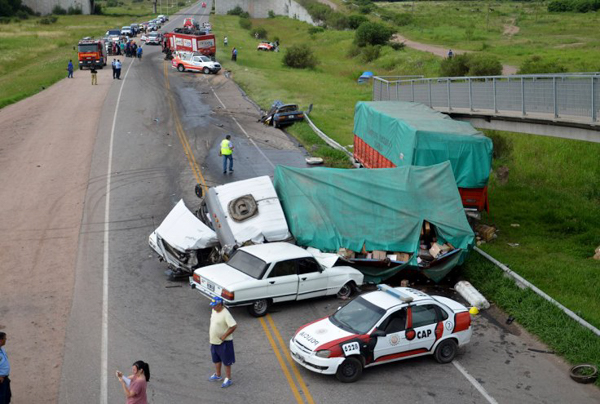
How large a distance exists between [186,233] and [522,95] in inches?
471

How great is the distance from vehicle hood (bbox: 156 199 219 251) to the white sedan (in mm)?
1389

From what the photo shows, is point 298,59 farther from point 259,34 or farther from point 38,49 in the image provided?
point 259,34

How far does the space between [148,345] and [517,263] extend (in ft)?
33.8

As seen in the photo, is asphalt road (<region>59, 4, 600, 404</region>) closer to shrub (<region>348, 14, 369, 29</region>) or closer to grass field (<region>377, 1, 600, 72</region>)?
grass field (<region>377, 1, 600, 72</region>)

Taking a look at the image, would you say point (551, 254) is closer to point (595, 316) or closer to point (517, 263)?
point (517, 263)

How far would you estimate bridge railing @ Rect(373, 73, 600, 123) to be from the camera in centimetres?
1912

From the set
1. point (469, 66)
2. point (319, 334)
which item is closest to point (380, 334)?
point (319, 334)

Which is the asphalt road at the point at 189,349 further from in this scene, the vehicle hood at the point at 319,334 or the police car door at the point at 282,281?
the vehicle hood at the point at 319,334

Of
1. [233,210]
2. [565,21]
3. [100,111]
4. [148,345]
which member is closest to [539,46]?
[565,21]

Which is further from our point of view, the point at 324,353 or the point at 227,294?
the point at 227,294

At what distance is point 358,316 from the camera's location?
1306 cm

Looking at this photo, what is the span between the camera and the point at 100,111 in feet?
134

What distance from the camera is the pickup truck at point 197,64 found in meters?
57.9

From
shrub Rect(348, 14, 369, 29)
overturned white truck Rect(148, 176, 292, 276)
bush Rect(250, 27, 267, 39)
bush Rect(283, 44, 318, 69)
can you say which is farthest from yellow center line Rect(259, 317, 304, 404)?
shrub Rect(348, 14, 369, 29)
